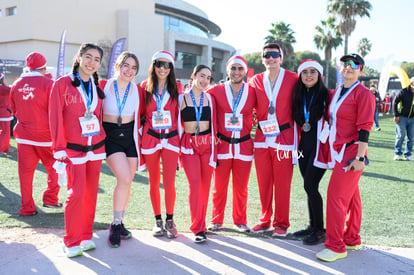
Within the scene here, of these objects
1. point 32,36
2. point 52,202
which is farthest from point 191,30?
point 52,202

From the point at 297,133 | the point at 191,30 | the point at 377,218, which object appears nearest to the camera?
the point at 297,133

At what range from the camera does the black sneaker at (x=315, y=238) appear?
12.9ft

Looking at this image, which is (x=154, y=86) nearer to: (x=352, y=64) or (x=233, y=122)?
(x=233, y=122)

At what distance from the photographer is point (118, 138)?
381 centimetres

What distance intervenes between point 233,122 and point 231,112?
13 centimetres

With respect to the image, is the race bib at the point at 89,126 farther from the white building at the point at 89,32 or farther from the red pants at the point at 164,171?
the white building at the point at 89,32

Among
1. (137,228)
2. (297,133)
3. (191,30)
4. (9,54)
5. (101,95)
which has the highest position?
(191,30)

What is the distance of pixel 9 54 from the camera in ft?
105

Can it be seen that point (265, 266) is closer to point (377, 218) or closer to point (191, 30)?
point (377, 218)

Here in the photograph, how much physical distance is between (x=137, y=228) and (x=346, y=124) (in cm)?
276

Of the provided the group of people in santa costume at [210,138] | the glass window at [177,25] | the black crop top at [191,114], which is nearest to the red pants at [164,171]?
the group of people in santa costume at [210,138]

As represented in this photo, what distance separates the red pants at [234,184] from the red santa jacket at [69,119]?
152 cm

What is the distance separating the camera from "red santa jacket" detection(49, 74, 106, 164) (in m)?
3.46

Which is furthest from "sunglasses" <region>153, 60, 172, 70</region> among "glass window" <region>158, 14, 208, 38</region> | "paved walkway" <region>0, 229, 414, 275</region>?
"glass window" <region>158, 14, 208, 38</region>
